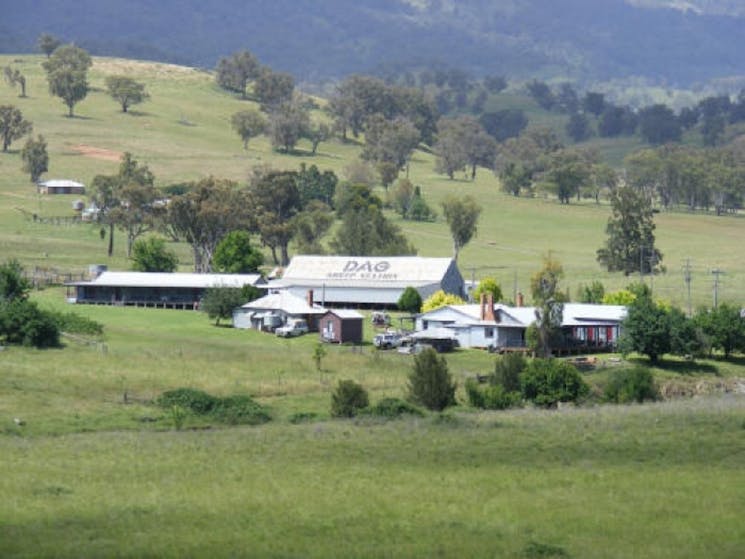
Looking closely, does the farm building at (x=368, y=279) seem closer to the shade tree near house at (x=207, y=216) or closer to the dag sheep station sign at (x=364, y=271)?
the dag sheep station sign at (x=364, y=271)

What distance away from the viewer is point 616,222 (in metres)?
122

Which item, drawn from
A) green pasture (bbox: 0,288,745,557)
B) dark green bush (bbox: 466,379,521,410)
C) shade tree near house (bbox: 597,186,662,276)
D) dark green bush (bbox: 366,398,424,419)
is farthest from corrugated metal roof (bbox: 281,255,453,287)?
dark green bush (bbox: 366,398,424,419)

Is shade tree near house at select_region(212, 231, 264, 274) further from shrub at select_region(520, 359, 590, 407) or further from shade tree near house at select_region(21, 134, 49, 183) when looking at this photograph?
shade tree near house at select_region(21, 134, 49, 183)

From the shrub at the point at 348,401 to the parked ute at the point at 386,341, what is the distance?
21.4m

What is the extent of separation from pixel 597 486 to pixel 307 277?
61.1 meters

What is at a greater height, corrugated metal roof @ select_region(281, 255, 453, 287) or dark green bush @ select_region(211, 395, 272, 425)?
corrugated metal roof @ select_region(281, 255, 453, 287)

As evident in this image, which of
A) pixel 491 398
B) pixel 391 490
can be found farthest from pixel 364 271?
pixel 391 490

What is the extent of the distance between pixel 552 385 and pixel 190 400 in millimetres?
14284

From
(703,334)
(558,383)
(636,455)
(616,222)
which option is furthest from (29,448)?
(616,222)

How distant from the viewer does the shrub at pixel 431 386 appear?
5575cm

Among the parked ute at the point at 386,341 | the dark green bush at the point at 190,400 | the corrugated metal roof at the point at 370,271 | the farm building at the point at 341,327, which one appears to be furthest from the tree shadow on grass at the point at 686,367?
the corrugated metal roof at the point at 370,271

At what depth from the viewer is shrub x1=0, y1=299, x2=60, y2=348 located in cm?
6669

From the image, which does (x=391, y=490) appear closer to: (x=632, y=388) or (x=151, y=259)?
(x=632, y=388)

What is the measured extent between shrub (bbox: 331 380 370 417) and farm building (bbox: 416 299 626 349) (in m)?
23.5
